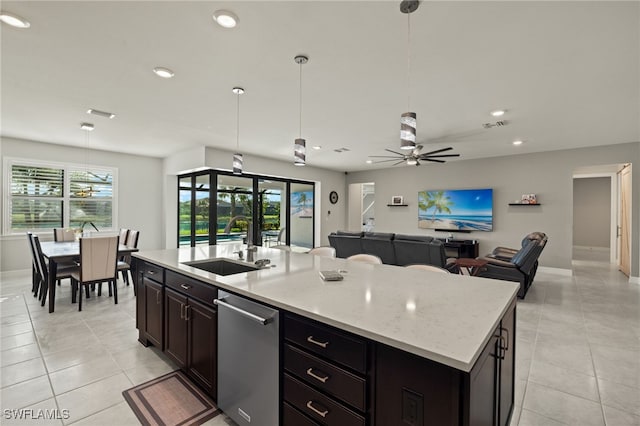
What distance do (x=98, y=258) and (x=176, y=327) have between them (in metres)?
2.40

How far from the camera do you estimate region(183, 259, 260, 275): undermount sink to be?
255 cm

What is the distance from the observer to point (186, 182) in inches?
278

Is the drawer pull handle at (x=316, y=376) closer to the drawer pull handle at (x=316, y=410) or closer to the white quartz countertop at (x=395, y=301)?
the drawer pull handle at (x=316, y=410)

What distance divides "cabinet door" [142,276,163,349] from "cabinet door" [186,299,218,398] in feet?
1.80

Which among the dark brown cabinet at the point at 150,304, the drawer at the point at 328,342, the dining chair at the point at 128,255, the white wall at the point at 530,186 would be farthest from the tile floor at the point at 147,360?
the white wall at the point at 530,186

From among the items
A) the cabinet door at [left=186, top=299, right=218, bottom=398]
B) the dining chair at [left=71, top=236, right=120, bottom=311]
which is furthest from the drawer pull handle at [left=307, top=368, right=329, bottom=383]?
the dining chair at [left=71, top=236, right=120, bottom=311]

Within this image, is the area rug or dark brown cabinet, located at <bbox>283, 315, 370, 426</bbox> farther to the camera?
the area rug

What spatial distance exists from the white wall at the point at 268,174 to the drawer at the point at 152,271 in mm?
3494

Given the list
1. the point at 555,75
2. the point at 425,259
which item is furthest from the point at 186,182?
the point at 555,75

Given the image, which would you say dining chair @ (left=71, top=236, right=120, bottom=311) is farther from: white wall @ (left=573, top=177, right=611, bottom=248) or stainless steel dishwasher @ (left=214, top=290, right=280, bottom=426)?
white wall @ (left=573, top=177, right=611, bottom=248)

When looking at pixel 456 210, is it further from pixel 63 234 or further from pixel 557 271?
pixel 63 234

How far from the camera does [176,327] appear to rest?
90.3 inches

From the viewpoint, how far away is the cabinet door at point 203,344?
1916 millimetres

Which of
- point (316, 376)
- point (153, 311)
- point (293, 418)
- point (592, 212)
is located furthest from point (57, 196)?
point (592, 212)
